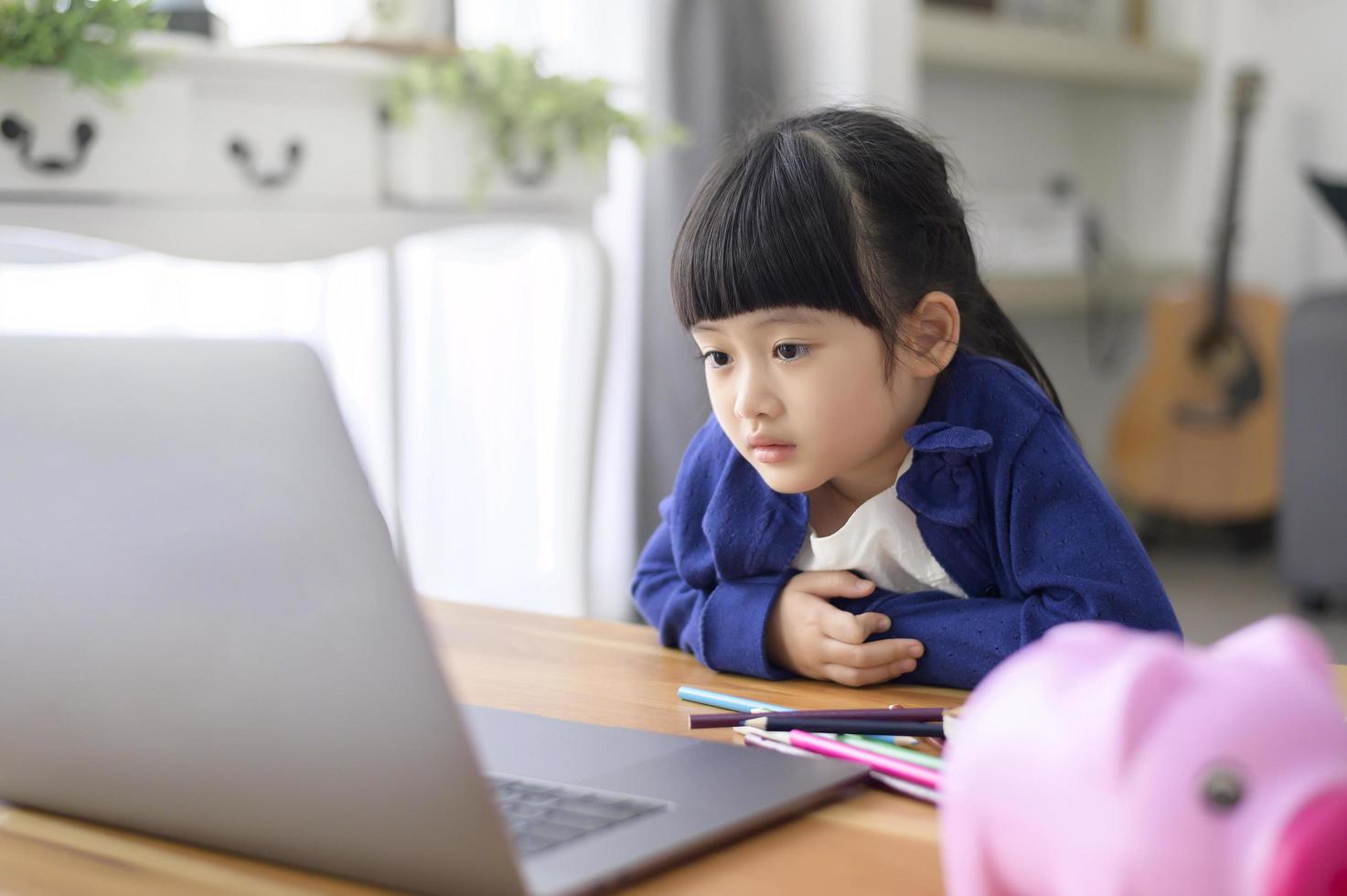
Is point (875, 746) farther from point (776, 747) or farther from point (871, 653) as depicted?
point (871, 653)

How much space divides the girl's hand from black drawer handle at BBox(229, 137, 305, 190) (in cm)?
110

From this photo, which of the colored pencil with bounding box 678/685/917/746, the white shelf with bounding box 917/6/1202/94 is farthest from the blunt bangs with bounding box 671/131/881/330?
the white shelf with bounding box 917/6/1202/94

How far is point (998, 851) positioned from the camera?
393mm

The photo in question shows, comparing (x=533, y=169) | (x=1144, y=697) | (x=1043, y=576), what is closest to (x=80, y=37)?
(x=533, y=169)

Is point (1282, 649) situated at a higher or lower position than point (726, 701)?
higher

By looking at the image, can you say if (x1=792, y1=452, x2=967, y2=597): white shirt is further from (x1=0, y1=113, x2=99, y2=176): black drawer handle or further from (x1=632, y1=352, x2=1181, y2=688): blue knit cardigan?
(x1=0, y1=113, x2=99, y2=176): black drawer handle

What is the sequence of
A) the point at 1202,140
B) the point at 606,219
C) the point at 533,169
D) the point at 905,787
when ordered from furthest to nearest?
the point at 1202,140 → the point at 606,219 → the point at 533,169 → the point at 905,787

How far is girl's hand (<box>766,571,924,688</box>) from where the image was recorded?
799 millimetres

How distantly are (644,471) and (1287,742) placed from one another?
7.58 ft

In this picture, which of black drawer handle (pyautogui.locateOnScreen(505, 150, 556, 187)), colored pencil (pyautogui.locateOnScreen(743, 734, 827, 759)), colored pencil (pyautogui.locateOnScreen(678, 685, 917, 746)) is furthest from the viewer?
black drawer handle (pyautogui.locateOnScreen(505, 150, 556, 187))

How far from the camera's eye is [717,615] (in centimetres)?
86

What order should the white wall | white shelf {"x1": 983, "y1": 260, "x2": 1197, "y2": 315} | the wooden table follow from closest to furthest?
the wooden table → white shelf {"x1": 983, "y1": 260, "x2": 1197, "y2": 315} → the white wall

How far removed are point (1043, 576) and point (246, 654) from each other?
1.59ft

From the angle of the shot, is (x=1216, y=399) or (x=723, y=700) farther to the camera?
(x=1216, y=399)
